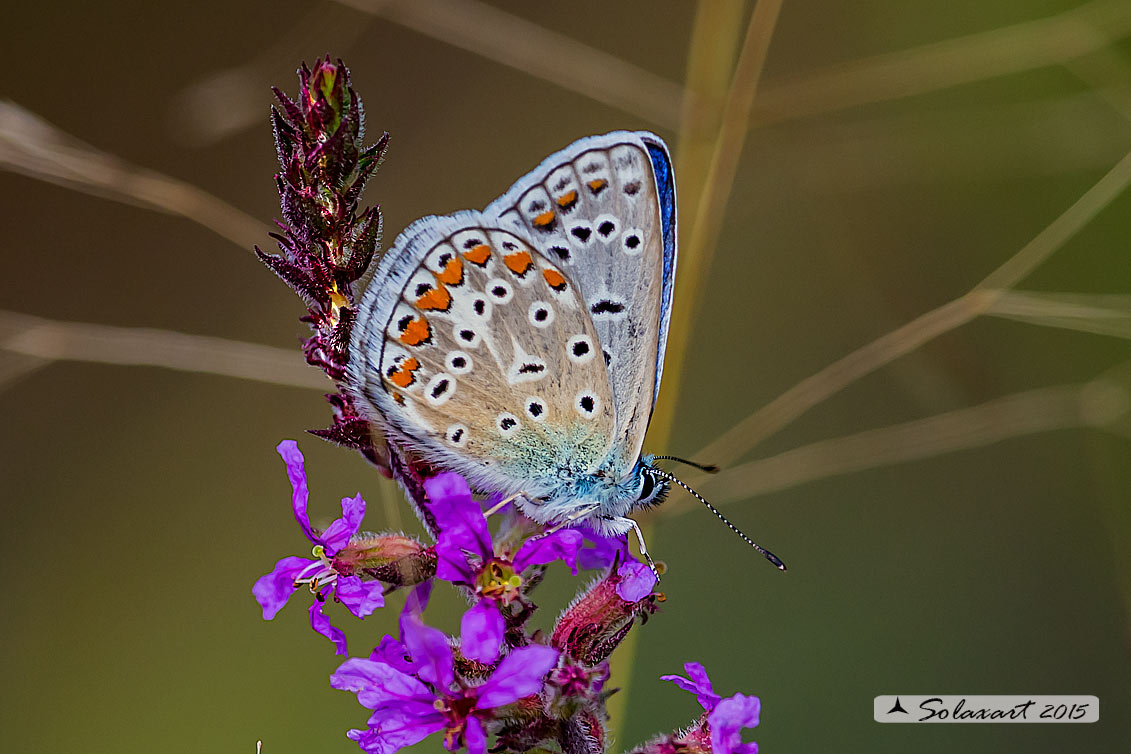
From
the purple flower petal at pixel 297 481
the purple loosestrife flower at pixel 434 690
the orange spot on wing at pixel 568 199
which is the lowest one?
the purple loosestrife flower at pixel 434 690

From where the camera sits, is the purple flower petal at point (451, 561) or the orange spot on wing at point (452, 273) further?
the orange spot on wing at point (452, 273)

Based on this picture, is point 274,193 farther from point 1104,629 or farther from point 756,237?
point 1104,629

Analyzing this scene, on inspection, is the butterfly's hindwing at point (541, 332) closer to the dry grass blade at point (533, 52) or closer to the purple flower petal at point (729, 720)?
the purple flower petal at point (729, 720)

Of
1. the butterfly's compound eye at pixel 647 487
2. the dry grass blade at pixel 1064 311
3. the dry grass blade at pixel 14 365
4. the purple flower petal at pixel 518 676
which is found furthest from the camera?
the dry grass blade at pixel 14 365

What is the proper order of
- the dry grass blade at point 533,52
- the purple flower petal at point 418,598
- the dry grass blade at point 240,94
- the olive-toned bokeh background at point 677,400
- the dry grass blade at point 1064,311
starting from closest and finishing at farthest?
the purple flower petal at point 418,598 → the dry grass blade at point 1064,311 → the dry grass blade at point 533,52 → the dry grass blade at point 240,94 → the olive-toned bokeh background at point 677,400

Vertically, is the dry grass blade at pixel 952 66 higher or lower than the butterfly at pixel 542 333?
higher

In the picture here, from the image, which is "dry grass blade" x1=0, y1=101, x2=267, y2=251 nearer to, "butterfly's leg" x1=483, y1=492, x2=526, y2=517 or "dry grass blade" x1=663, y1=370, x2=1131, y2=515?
"butterfly's leg" x1=483, y1=492, x2=526, y2=517

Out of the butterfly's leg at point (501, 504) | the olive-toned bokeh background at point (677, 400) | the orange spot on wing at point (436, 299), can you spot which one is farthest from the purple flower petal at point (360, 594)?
the olive-toned bokeh background at point (677, 400)
